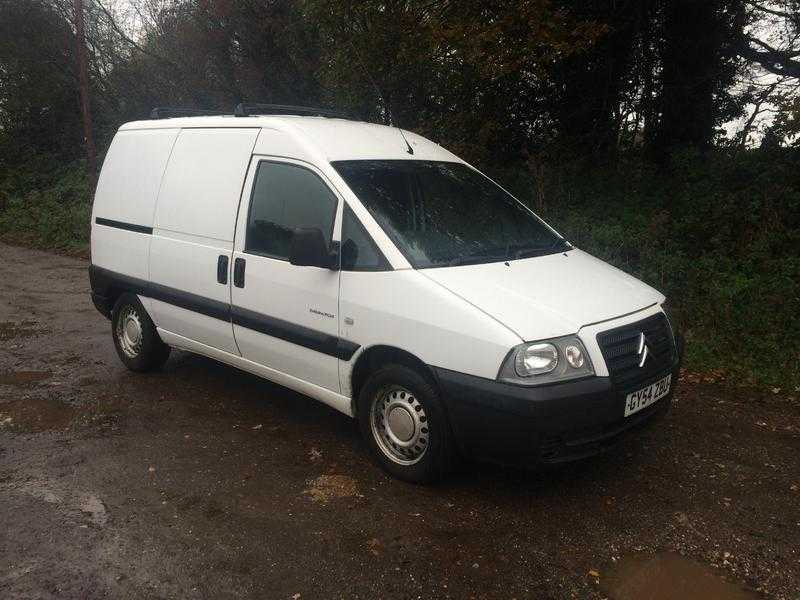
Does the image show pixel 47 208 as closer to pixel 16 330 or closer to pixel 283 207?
pixel 16 330

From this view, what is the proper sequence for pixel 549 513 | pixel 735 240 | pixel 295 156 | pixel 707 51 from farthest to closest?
pixel 707 51 → pixel 735 240 → pixel 295 156 → pixel 549 513

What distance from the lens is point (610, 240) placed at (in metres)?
8.20

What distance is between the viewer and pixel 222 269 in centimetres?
459

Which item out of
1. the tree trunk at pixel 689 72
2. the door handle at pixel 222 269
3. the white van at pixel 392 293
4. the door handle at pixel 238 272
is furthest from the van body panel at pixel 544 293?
the tree trunk at pixel 689 72

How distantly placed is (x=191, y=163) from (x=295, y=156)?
1.12 meters

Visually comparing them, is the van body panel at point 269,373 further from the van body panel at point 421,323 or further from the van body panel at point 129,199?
the van body panel at point 129,199

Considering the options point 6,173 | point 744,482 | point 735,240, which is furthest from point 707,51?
point 6,173

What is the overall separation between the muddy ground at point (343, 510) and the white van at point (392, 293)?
391 mm

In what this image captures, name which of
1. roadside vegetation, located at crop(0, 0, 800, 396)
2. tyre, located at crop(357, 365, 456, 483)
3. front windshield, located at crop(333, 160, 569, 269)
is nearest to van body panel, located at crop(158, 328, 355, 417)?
tyre, located at crop(357, 365, 456, 483)

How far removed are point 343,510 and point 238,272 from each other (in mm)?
1699

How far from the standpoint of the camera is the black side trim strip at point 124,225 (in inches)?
209

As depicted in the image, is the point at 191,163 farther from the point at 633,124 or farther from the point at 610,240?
the point at 633,124

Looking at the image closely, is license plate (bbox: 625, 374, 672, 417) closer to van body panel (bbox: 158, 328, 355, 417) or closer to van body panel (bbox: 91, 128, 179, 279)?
van body panel (bbox: 158, 328, 355, 417)

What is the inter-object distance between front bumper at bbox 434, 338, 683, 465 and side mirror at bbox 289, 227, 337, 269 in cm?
92
